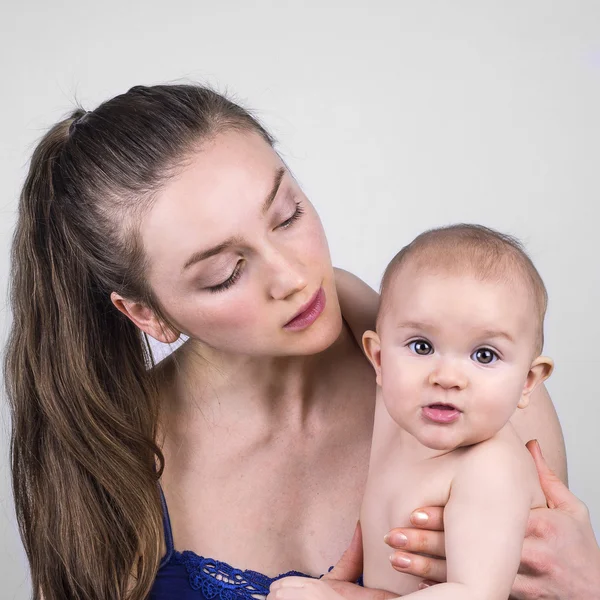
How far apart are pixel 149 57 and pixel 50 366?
1.58 metres

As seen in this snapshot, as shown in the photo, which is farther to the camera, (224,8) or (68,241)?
(224,8)

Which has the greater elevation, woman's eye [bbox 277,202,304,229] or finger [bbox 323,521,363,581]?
woman's eye [bbox 277,202,304,229]

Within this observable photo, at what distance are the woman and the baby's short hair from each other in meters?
0.33

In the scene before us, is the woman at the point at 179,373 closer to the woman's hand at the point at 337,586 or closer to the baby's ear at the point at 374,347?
the woman's hand at the point at 337,586

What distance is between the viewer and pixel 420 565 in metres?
1.92

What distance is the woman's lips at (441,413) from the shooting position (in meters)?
1.83

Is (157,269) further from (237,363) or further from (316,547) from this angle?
(316,547)

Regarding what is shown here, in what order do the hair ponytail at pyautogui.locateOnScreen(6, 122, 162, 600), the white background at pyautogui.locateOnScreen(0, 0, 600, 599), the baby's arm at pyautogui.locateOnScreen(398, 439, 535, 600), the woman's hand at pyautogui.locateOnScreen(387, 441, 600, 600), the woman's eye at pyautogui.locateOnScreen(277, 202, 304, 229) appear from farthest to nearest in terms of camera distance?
the white background at pyautogui.locateOnScreen(0, 0, 600, 599)
the hair ponytail at pyautogui.locateOnScreen(6, 122, 162, 600)
the woman's eye at pyautogui.locateOnScreen(277, 202, 304, 229)
the woman's hand at pyautogui.locateOnScreen(387, 441, 600, 600)
the baby's arm at pyautogui.locateOnScreen(398, 439, 535, 600)

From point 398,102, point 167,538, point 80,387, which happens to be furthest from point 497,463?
point 398,102

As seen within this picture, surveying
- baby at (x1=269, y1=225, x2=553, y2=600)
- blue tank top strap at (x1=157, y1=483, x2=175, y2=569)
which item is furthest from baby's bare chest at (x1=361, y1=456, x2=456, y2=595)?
blue tank top strap at (x1=157, y1=483, x2=175, y2=569)

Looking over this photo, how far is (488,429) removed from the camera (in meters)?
1.85

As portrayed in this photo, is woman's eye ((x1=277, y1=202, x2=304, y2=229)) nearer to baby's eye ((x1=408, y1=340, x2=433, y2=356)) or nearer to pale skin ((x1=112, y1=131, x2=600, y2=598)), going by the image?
pale skin ((x1=112, y1=131, x2=600, y2=598))

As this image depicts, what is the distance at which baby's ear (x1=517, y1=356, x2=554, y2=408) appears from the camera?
1899 millimetres

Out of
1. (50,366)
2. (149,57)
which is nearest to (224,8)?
(149,57)
